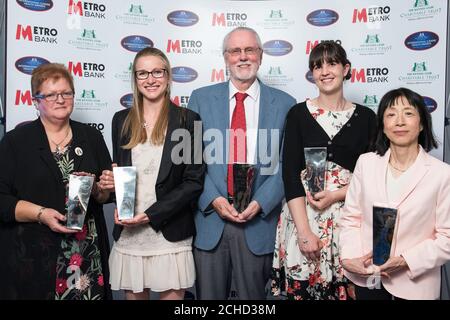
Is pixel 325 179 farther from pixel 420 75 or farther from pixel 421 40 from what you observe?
pixel 421 40

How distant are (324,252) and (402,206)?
56cm

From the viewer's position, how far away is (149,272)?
251cm

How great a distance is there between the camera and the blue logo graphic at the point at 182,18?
13.0 ft

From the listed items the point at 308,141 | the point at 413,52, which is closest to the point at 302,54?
the point at 413,52

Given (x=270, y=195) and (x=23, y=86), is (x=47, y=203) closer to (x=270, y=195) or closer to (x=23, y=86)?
(x=270, y=195)

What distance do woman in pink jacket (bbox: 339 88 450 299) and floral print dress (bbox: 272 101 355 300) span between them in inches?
7.6

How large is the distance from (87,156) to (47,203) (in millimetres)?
310

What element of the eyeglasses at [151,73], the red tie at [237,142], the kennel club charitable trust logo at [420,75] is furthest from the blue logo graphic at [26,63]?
the kennel club charitable trust logo at [420,75]

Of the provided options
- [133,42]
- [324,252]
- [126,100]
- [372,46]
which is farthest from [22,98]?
[372,46]

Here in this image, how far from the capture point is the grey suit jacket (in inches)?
105

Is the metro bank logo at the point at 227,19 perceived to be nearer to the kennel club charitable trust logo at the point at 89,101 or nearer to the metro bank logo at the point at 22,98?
the kennel club charitable trust logo at the point at 89,101

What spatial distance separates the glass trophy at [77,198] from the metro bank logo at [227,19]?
2194 mm

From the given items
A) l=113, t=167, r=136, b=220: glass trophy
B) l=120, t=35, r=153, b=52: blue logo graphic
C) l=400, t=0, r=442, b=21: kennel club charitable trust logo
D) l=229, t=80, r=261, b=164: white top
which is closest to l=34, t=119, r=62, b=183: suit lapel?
l=113, t=167, r=136, b=220: glass trophy

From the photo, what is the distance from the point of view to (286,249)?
2588 mm
